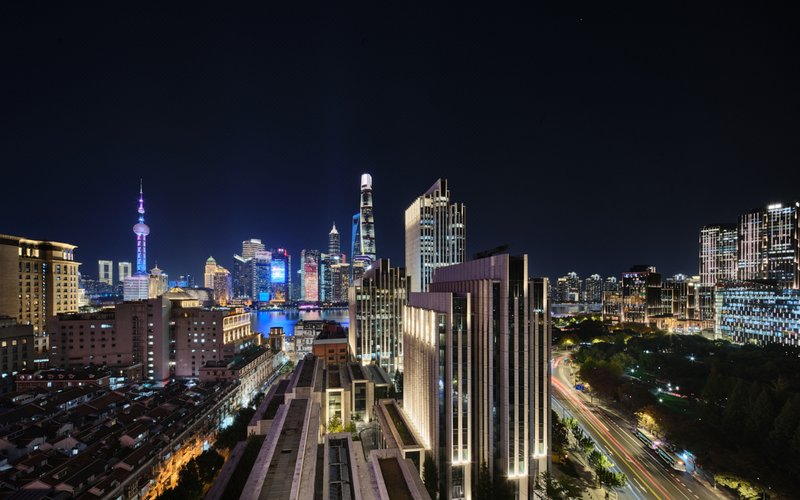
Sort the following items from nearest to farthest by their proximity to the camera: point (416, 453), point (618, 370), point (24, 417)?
point (416, 453), point (24, 417), point (618, 370)

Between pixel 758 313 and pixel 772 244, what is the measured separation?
92.7 ft

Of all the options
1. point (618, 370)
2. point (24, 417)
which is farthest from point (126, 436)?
point (618, 370)

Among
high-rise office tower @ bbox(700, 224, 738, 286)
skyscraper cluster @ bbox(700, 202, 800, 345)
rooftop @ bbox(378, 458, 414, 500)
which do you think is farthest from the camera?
high-rise office tower @ bbox(700, 224, 738, 286)

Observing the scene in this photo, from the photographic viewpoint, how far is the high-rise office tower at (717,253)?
105 m

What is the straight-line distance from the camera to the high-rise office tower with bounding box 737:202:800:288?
3041 inches

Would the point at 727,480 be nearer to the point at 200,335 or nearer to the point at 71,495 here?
the point at 71,495

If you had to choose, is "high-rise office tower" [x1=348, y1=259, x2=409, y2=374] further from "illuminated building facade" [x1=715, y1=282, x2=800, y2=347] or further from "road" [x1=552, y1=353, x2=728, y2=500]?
"illuminated building facade" [x1=715, y1=282, x2=800, y2=347]

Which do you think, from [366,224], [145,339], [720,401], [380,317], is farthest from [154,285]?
[720,401]

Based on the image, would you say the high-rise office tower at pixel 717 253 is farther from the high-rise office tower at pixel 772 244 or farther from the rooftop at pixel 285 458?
the rooftop at pixel 285 458

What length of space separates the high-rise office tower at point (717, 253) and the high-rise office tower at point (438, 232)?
3454 inches

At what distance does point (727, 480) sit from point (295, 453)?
26360 mm

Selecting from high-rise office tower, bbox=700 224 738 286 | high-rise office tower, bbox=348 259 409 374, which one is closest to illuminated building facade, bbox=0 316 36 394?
high-rise office tower, bbox=348 259 409 374

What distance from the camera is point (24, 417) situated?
35.3 metres

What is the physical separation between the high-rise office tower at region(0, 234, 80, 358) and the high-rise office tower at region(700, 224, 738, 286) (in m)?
152
